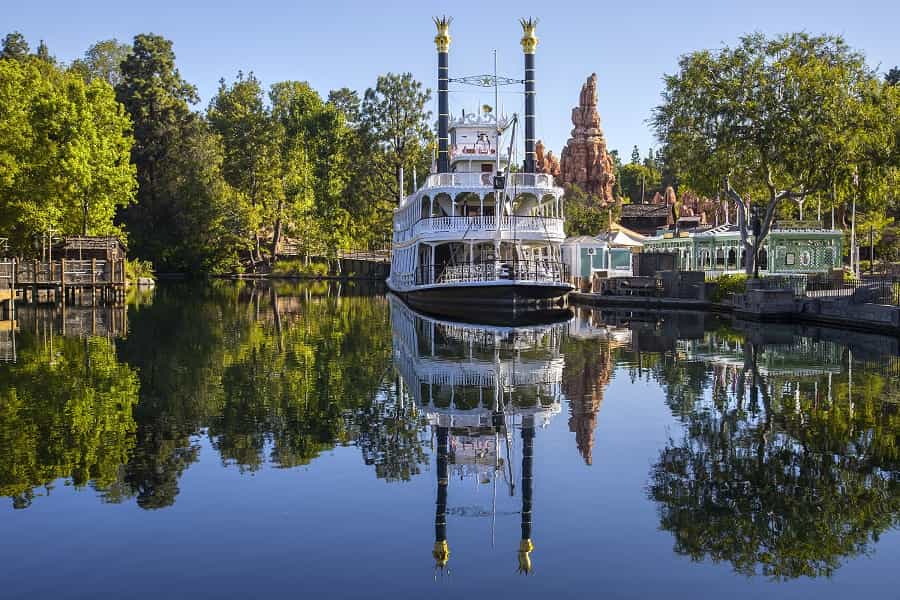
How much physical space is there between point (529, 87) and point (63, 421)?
4939cm

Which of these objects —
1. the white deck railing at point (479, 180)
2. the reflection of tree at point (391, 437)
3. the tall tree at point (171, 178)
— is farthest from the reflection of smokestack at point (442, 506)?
the tall tree at point (171, 178)

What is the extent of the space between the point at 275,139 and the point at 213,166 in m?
8.34

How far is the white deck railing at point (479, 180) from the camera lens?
47844mm

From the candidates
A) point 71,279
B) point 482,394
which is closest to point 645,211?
point 71,279

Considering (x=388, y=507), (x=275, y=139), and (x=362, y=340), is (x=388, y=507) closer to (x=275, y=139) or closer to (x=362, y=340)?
(x=362, y=340)

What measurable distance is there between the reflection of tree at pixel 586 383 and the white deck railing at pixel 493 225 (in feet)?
47.9

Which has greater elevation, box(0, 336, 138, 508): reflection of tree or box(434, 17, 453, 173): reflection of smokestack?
box(434, 17, 453, 173): reflection of smokestack

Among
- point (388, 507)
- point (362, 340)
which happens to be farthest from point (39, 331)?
point (388, 507)

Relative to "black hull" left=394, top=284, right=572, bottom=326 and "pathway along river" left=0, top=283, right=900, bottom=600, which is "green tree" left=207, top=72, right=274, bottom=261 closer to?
"black hull" left=394, top=284, right=572, bottom=326

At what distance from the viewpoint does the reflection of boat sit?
14.2 meters

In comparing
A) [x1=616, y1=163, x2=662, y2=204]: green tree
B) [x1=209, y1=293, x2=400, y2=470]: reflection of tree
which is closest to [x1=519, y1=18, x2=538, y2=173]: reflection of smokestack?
[x1=209, y1=293, x2=400, y2=470]: reflection of tree

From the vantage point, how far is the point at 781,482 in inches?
521

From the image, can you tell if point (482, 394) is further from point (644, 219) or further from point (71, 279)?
point (644, 219)

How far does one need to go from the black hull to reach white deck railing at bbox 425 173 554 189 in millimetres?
5749
